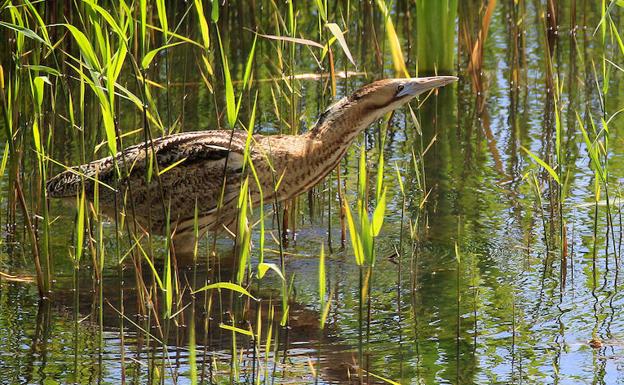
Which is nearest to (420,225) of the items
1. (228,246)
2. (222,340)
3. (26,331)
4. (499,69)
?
(228,246)

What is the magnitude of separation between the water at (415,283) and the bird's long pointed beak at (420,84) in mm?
257

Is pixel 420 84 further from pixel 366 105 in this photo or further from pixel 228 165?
pixel 228 165

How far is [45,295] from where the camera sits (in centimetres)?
499

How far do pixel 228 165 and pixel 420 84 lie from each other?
907 mm

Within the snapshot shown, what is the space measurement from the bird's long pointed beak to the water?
0.26 meters

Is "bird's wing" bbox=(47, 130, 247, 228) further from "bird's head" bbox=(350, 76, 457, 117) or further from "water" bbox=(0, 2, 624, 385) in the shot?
"bird's head" bbox=(350, 76, 457, 117)

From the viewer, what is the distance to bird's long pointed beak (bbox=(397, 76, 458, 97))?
540 cm

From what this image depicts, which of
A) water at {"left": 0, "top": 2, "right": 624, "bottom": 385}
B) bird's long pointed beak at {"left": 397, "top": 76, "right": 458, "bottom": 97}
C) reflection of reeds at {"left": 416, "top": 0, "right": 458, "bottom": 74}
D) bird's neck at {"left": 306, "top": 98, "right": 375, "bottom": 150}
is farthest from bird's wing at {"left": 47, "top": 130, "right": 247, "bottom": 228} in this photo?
reflection of reeds at {"left": 416, "top": 0, "right": 458, "bottom": 74}

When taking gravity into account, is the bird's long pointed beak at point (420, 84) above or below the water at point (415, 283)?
above

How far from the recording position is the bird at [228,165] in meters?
5.48

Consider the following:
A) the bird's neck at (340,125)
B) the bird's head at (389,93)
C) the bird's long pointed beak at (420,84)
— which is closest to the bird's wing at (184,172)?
the bird's neck at (340,125)

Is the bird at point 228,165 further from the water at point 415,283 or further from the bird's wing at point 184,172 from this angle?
the water at point 415,283

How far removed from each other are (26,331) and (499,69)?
15.6 feet

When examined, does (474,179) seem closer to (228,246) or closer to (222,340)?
(228,246)
